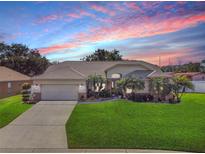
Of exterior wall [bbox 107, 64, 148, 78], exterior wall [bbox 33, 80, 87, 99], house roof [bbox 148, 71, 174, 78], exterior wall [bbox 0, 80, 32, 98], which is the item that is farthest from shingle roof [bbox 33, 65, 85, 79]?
house roof [bbox 148, 71, 174, 78]

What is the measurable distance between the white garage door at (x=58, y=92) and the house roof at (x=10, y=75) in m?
3.84

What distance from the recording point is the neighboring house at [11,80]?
15.0 meters

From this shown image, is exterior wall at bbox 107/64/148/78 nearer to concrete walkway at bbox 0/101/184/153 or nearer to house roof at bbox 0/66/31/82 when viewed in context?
house roof at bbox 0/66/31/82

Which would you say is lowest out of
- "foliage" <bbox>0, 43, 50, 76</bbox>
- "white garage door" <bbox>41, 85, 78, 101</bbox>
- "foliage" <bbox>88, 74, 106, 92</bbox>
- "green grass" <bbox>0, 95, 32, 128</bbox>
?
"green grass" <bbox>0, 95, 32, 128</bbox>

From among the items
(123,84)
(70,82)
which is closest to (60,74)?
(70,82)

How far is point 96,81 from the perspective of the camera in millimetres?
16234

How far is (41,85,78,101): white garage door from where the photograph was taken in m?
12.3

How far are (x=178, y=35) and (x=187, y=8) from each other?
3.73ft

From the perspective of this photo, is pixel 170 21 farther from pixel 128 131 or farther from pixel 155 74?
pixel 155 74

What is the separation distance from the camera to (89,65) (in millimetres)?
17672

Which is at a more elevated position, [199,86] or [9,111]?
[199,86]

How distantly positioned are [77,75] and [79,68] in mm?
2431

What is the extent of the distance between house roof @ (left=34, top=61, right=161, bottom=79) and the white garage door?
3.35 feet

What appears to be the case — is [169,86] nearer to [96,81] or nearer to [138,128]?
[96,81]
